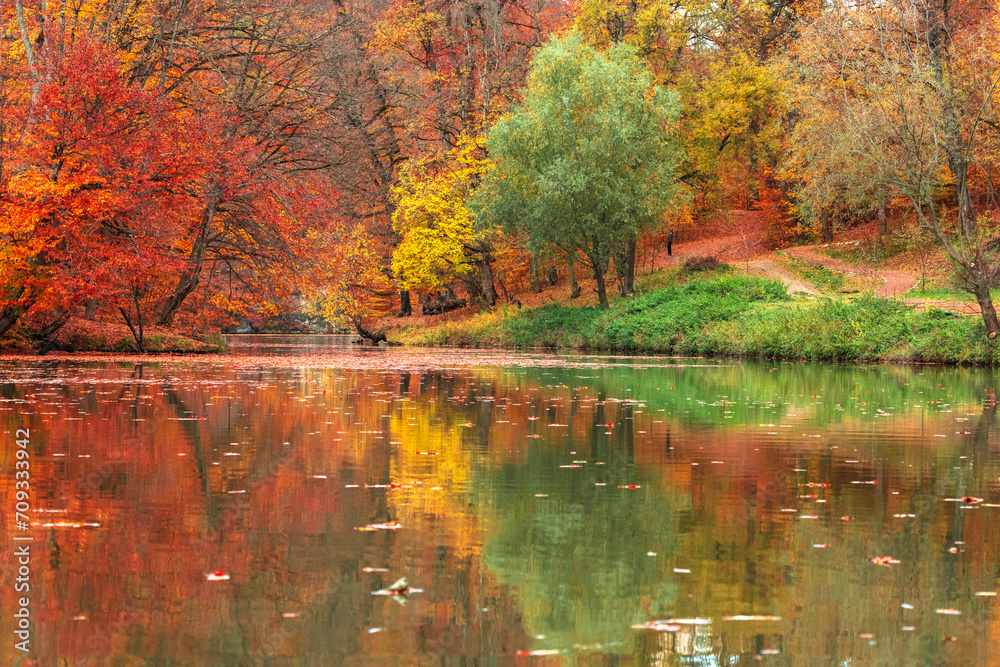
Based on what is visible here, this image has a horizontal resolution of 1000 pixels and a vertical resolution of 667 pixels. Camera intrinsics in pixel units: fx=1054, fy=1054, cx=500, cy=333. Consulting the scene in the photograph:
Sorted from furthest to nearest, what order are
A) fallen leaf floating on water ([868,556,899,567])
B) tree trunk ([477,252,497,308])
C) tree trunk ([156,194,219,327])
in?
tree trunk ([477,252,497,308]) → tree trunk ([156,194,219,327]) → fallen leaf floating on water ([868,556,899,567])

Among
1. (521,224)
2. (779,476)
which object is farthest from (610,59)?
(779,476)

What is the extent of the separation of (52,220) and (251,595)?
73.5 ft

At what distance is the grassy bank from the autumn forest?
1.78 metres

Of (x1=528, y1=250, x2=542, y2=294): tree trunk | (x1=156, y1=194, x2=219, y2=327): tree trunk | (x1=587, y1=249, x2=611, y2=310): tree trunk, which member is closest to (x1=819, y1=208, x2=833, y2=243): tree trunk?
(x1=528, y1=250, x2=542, y2=294): tree trunk

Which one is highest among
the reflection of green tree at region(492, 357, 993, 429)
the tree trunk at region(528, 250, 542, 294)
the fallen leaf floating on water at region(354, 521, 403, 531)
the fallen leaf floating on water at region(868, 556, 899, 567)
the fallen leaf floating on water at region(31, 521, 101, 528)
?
the tree trunk at region(528, 250, 542, 294)

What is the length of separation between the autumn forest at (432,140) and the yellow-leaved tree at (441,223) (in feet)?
0.46

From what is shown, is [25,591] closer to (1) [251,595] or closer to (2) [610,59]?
(1) [251,595]

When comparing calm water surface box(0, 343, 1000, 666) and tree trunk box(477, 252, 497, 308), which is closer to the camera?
calm water surface box(0, 343, 1000, 666)

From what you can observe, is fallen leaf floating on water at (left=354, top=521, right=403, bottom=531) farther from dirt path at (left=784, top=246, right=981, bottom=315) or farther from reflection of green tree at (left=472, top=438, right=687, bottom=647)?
dirt path at (left=784, top=246, right=981, bottom=315)

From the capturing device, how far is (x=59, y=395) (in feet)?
48.9

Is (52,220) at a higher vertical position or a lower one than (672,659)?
higher

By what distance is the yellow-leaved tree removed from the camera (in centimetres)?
4709

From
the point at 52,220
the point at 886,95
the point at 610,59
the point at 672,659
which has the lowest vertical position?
the point at 672,659

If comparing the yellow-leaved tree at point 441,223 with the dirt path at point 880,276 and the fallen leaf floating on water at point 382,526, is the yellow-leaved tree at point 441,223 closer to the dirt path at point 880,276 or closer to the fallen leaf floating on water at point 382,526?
the dirt path at point 880,276
